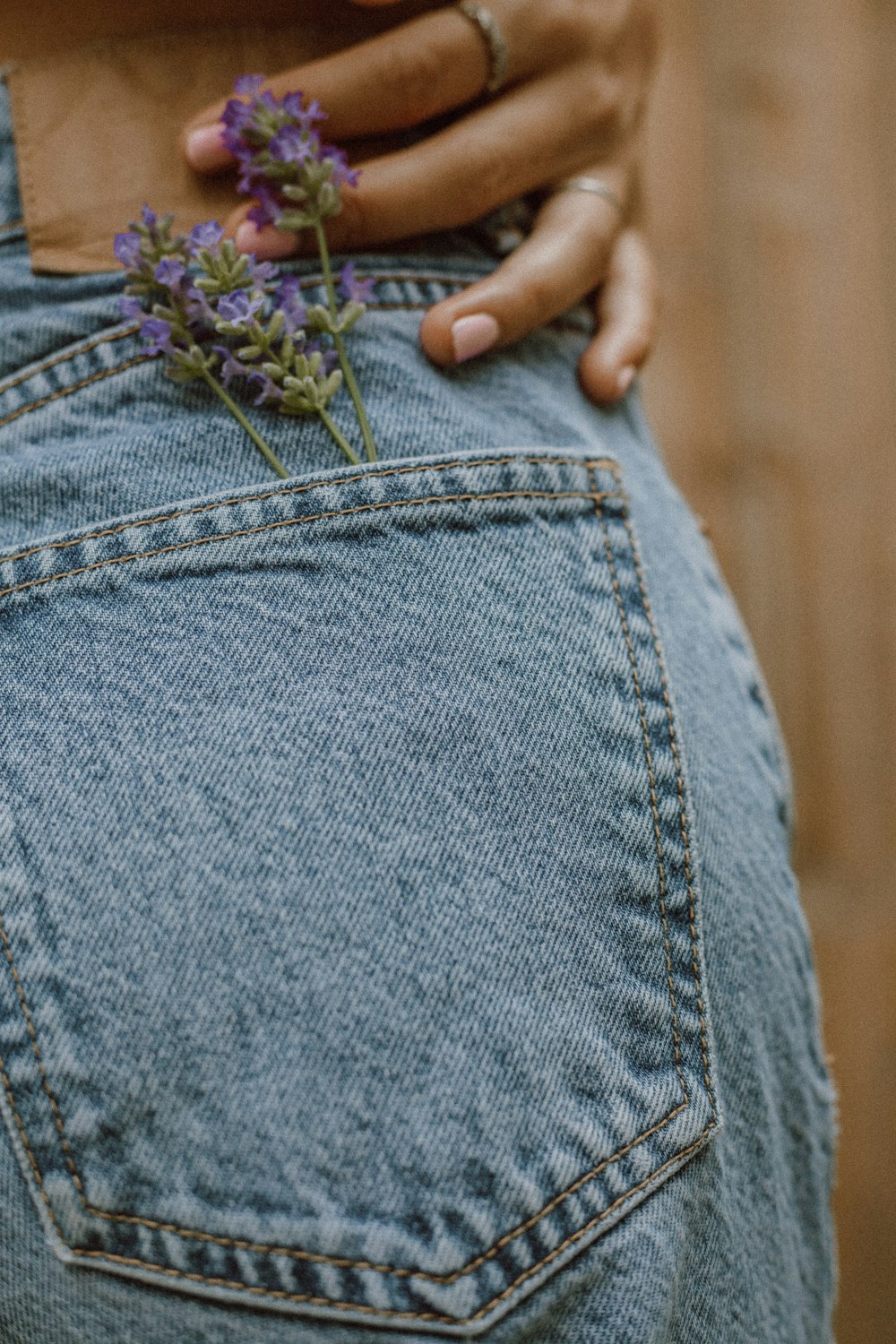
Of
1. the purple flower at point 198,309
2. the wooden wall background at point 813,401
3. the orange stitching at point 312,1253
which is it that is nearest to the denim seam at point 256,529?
the purple flower at point 198,309

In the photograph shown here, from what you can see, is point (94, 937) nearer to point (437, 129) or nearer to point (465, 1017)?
point (465, 1017)

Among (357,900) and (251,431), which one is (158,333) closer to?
(251,431)

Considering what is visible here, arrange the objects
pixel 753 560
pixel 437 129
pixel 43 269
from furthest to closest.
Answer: pixel 753 560
pixel 437 129
pixel 43 269

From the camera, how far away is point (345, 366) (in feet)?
1.54

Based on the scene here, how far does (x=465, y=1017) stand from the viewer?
0.38m

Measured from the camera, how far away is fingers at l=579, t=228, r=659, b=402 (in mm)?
600

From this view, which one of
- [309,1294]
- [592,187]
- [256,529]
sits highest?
[592,187]

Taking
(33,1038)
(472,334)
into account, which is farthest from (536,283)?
(33,1038)

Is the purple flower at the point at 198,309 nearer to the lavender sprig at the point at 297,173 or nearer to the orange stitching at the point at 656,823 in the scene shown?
the lavender sprig at the point at 297,173

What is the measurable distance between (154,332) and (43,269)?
8 centimetres

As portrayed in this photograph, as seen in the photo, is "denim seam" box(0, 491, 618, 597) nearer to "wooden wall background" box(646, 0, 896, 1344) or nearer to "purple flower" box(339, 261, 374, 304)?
"purple flower" box(339, 261, 374, 304)

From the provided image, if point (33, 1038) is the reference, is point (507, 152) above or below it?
above

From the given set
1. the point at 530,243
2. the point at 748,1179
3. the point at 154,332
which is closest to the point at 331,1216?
the point at 748,1179

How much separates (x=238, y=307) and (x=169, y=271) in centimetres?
3
